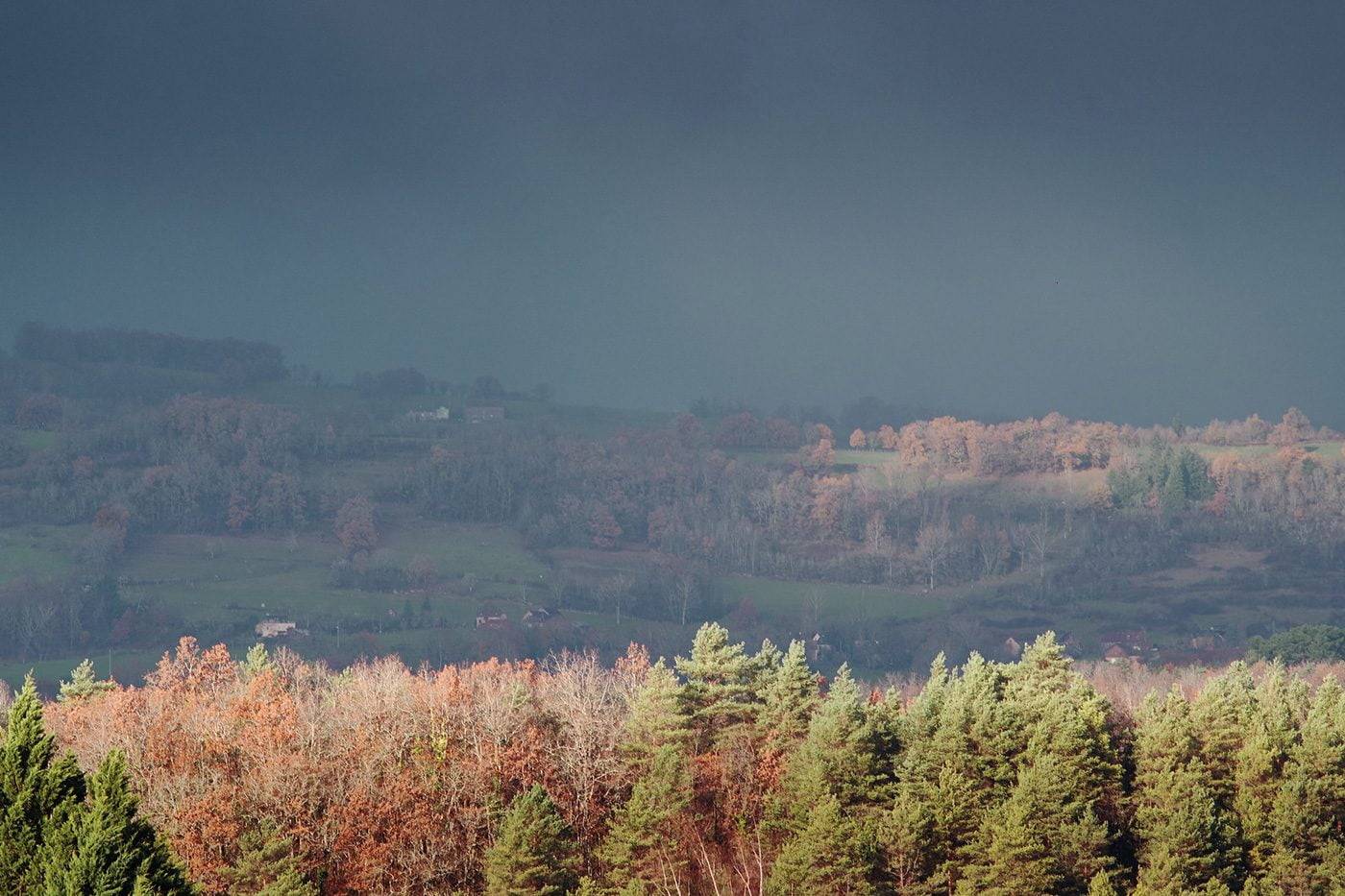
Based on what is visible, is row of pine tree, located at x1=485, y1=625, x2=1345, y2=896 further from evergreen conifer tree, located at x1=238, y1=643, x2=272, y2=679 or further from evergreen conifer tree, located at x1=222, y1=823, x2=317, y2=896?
evergreen conifer tree, located at x1=238, y1=643, x2=272, y2=679

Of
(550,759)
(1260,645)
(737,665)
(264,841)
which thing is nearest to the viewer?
(264,841)

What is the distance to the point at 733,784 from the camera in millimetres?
59875

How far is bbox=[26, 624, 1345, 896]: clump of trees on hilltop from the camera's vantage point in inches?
1967

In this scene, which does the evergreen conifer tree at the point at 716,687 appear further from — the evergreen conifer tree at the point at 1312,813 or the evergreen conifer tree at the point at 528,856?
the evergreen conifer tree at the point at 1312,813

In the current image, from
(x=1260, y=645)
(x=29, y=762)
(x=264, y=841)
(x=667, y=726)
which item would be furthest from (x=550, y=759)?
(x=1260, y=645)

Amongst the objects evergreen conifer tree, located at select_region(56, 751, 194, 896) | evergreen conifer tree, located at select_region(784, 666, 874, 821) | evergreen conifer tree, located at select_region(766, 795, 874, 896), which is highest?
evergreen conifer tree, located at select_region(56, 751, 194, 896)

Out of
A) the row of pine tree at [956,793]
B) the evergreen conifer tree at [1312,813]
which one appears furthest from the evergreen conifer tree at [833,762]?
the evergreen conifer tree at [1312,813]

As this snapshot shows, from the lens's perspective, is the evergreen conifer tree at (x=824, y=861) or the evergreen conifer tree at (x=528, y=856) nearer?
the evergreen conifer tree at (x=528, y=856)

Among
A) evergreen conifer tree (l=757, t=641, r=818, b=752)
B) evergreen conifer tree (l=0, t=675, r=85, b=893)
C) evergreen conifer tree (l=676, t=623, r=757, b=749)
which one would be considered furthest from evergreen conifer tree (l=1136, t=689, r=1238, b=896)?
evergreen conifer tree (l=0, t=675, r=85, b=893)

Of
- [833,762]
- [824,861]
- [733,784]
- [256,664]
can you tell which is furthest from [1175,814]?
[256,664]

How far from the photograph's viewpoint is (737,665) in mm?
64312

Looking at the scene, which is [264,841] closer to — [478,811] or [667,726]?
[478,811]

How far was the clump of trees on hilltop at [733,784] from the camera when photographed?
50.0 m

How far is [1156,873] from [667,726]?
65.6ft
